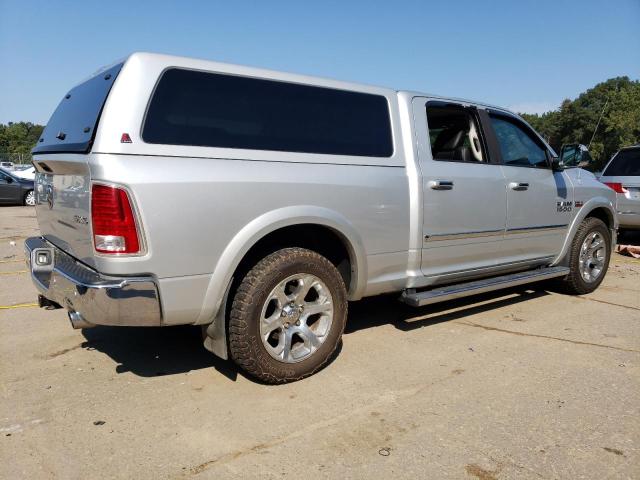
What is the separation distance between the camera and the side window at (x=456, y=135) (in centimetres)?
435

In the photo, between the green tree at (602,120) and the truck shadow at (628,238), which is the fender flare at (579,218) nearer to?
the truck shadow at (628,238)

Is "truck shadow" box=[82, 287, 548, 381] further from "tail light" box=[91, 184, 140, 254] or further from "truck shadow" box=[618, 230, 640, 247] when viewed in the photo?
"truck shadow" box=[618, 230, 640, 247]

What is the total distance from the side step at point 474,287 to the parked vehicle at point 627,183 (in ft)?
13.4

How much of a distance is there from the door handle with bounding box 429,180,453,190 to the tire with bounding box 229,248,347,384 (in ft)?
3.60

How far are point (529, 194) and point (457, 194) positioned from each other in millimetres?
1049

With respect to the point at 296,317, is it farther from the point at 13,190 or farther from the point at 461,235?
the point at 13,190

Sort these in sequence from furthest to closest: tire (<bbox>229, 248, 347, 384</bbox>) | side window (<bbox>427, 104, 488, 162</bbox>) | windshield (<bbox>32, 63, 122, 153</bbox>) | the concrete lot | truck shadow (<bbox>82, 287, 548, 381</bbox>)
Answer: side window (<bbox>427, 104, 488, 162</bbox>)
truck shadow (<bbox>82, 287, 548, 381</bbox>)
tire (<bbox>229, 248, 347, 384</bbox>)
windshield (<bbox>32, 63, 122, 153</bbox>)
the concrete lot

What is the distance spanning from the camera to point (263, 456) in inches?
96.7

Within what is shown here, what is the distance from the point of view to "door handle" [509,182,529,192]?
4.48 metres

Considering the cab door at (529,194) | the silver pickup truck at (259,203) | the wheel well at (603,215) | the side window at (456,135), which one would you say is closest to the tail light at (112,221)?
the silver pickup truck at (259,203)

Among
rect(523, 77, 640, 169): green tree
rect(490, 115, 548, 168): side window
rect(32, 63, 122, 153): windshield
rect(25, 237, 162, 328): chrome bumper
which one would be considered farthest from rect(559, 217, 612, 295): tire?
rect(523, 77, 640, 169): green tree

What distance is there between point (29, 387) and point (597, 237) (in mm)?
5536

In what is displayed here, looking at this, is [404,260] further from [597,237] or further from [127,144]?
[597,237]

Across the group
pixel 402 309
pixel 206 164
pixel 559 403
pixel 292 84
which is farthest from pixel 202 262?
pixel 402 309
